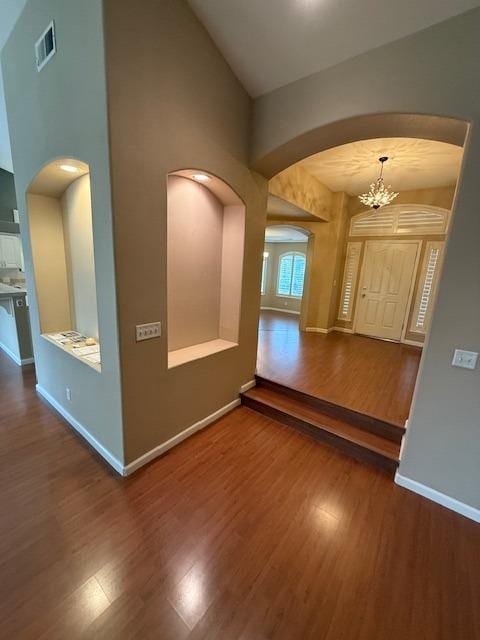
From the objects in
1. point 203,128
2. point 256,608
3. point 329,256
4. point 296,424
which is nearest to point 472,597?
point 256,608

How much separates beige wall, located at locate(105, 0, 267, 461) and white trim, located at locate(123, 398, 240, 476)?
55mm

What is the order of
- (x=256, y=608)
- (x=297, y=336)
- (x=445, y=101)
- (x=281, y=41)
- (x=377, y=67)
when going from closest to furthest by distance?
1. (x=256, y=608)
2. (x=445, y=101)
3. (x=377, y=67)
4. (x=281, y=41)
5. (x=297, y=336)

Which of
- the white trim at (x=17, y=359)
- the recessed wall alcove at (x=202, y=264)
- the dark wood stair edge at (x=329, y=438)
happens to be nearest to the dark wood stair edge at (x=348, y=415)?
the dark wood stair edge at (x=329, y=438)

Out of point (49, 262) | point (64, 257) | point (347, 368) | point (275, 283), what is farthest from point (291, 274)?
point (49, 262)

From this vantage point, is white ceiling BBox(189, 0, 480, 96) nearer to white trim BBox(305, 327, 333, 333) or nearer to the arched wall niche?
the arched wall niche

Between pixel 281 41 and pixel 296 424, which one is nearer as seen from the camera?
pixel 281 41

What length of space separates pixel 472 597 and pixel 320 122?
329 centimetres

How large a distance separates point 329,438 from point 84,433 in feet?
7.95

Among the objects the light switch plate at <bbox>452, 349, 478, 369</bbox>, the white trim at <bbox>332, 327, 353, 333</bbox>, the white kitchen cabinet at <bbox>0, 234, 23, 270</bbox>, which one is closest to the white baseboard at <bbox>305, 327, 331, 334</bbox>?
the white trim at <bbox>332, 327, 353, 333</bbox>

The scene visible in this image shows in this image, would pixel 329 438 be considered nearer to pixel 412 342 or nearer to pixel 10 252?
pixel 412 342

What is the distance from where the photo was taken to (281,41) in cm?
195

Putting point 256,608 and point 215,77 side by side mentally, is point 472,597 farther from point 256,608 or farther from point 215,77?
point 215,77

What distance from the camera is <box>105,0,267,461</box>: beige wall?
5.29 ft

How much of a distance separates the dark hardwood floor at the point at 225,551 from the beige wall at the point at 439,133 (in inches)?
16.8
